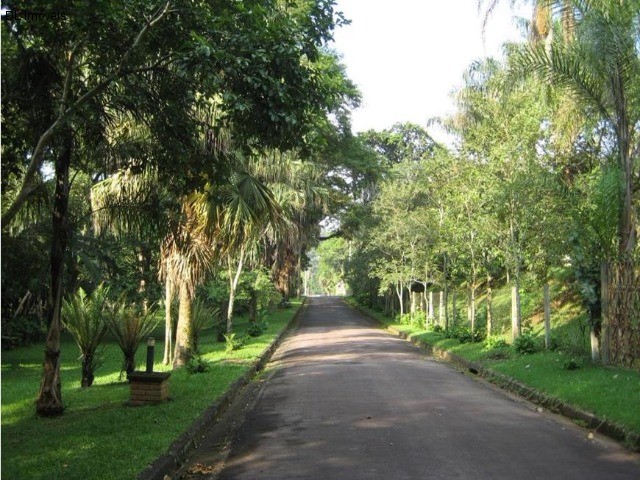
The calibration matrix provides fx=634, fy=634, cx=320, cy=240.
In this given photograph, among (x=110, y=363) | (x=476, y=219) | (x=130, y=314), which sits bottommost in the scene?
(x=110, y=363)

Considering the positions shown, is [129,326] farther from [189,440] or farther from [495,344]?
[495,344]

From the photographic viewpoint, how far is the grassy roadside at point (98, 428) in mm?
5973

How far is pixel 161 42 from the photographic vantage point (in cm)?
798

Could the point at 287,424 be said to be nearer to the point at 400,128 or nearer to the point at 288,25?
the point at 288,25

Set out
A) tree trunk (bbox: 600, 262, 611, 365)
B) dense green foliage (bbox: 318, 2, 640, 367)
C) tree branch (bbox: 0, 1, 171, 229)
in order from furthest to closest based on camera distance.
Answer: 1. tree trunk (bbox: 600, 262, 611, 365)
2. dense green foliage (bbox: 318, 2, 640, 367)
3. tree branch (bbox: 0, 1, 171, 229)

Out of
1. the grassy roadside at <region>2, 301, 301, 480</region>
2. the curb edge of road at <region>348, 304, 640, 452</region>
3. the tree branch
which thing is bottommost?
the curb edge of road at <region>348, 304, 640, 452</region>

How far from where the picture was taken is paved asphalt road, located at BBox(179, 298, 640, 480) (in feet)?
20.3

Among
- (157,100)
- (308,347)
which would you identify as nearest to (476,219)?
(308,347)

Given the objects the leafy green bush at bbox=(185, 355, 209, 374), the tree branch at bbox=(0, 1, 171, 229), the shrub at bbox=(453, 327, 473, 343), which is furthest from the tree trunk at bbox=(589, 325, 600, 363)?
the tree branch at bbox=(0, 1, 171, 229)

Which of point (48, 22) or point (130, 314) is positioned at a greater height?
point (48, 22)

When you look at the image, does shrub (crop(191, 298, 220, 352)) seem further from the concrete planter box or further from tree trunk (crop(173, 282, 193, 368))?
the concrete planter box

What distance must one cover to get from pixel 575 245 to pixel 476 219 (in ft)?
16.0

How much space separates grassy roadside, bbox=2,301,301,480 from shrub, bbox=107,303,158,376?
29.2 inches

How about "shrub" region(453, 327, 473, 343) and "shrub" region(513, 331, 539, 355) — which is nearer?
"shrub" region(513, 331, 539, 355)
